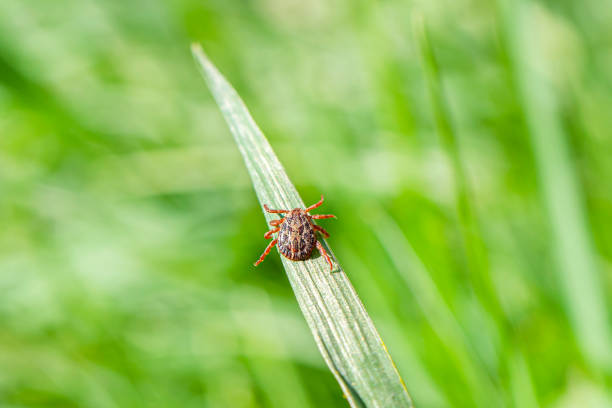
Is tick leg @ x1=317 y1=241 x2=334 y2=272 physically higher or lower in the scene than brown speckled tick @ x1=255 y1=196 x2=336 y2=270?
lower

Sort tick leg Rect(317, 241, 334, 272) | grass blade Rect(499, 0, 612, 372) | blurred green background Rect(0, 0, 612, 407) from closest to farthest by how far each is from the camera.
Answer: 1. tick leg Rect(317, 241, 334, 272)
2. grass blade Rect(499, 0, 612, 372)
3. blurred green background Rect(0, 0, 612, 407)

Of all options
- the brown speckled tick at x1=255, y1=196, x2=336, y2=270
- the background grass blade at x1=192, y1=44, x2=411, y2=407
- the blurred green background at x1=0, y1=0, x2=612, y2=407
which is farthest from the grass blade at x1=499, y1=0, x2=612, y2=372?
the background grass blade at x1=192, y1=44, x2=411, y2=407

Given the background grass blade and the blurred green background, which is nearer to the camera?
the background grass blade

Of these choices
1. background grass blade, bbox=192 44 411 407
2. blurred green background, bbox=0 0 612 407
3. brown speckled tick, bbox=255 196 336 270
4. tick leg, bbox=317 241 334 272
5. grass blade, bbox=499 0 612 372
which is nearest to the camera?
background grass blade, bbox=192 44 411 407

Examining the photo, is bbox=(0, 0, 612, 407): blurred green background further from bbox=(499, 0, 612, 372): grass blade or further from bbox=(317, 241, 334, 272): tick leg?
bbox=(317, 241, 334, 272): tick leg

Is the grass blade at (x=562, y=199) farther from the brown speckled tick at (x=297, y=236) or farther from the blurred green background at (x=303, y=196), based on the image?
the brown speckled tick at (x=297, y=236)

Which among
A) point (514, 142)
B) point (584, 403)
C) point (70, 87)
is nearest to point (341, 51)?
point (514, 142)

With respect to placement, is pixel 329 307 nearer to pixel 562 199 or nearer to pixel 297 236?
pixel 297 236
